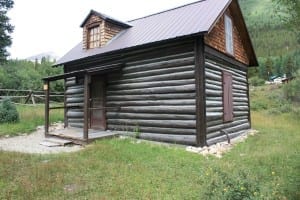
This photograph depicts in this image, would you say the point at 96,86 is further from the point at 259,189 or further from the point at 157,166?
the point at 259,189

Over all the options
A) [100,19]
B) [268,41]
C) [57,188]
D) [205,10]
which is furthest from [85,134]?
[268,41]

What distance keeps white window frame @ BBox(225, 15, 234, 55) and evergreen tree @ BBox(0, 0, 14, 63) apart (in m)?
22.7

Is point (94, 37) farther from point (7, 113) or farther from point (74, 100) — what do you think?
point (7, 113)

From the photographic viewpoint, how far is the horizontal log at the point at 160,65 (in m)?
11.6

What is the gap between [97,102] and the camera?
48.9 feet

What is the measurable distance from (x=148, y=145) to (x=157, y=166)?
2.58 metres

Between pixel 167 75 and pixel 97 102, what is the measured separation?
4.39 meters

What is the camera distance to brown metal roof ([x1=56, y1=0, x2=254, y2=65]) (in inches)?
461

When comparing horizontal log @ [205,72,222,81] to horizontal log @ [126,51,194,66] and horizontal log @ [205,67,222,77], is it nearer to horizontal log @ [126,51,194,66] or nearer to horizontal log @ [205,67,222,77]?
horizontal log @ [205,67,222,77]

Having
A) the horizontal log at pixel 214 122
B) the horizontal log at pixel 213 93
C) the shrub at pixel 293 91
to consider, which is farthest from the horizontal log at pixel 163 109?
the shrub at pixel 293 91

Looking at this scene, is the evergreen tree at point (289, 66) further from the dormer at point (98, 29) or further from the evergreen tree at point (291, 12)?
the evergreen tree at point (291, 12)

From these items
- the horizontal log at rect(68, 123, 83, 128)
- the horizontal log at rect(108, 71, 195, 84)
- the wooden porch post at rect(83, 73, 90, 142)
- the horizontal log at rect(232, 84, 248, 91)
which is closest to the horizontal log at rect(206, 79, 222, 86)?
the horizontal log at rect(108, 71, 195, 84)

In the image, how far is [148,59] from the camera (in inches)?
503

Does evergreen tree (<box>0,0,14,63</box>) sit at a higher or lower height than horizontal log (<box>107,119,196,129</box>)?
higher
